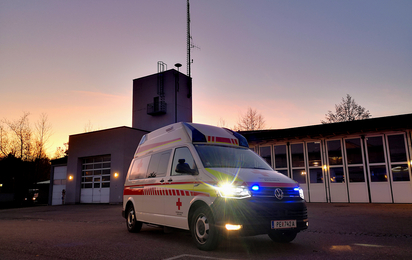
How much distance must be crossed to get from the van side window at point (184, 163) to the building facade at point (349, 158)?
44.8ft

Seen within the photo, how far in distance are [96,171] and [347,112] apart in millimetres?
33514

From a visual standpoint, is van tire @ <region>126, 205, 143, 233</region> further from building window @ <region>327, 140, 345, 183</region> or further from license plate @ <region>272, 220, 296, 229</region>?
building window @ <region>327, 140, 345, 183</region>

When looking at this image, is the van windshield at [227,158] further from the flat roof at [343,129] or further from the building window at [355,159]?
the building window at [355,159]

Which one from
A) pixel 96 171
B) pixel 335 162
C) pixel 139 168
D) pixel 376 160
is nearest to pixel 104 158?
pixel 96 171

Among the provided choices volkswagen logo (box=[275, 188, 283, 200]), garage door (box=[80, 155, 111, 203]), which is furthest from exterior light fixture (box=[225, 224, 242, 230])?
garage door (box=[80, 155, 111, 203])

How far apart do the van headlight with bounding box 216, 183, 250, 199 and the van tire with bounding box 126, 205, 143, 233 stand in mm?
3894

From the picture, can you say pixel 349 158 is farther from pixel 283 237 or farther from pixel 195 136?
pixel 195 136

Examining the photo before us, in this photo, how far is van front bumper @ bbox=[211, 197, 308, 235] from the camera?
16.6 feet

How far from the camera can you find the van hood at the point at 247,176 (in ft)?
17.5

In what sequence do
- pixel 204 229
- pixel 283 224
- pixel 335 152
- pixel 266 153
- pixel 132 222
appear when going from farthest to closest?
pixel 266 153 → pixel 335 152 → pixel 132 222 → pixel 204 229 → pixel 283 224

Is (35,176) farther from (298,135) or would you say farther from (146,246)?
(146,246)

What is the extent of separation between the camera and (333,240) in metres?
6.66

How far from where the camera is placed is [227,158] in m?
6.38

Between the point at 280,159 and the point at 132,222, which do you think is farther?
the point at 280,159
